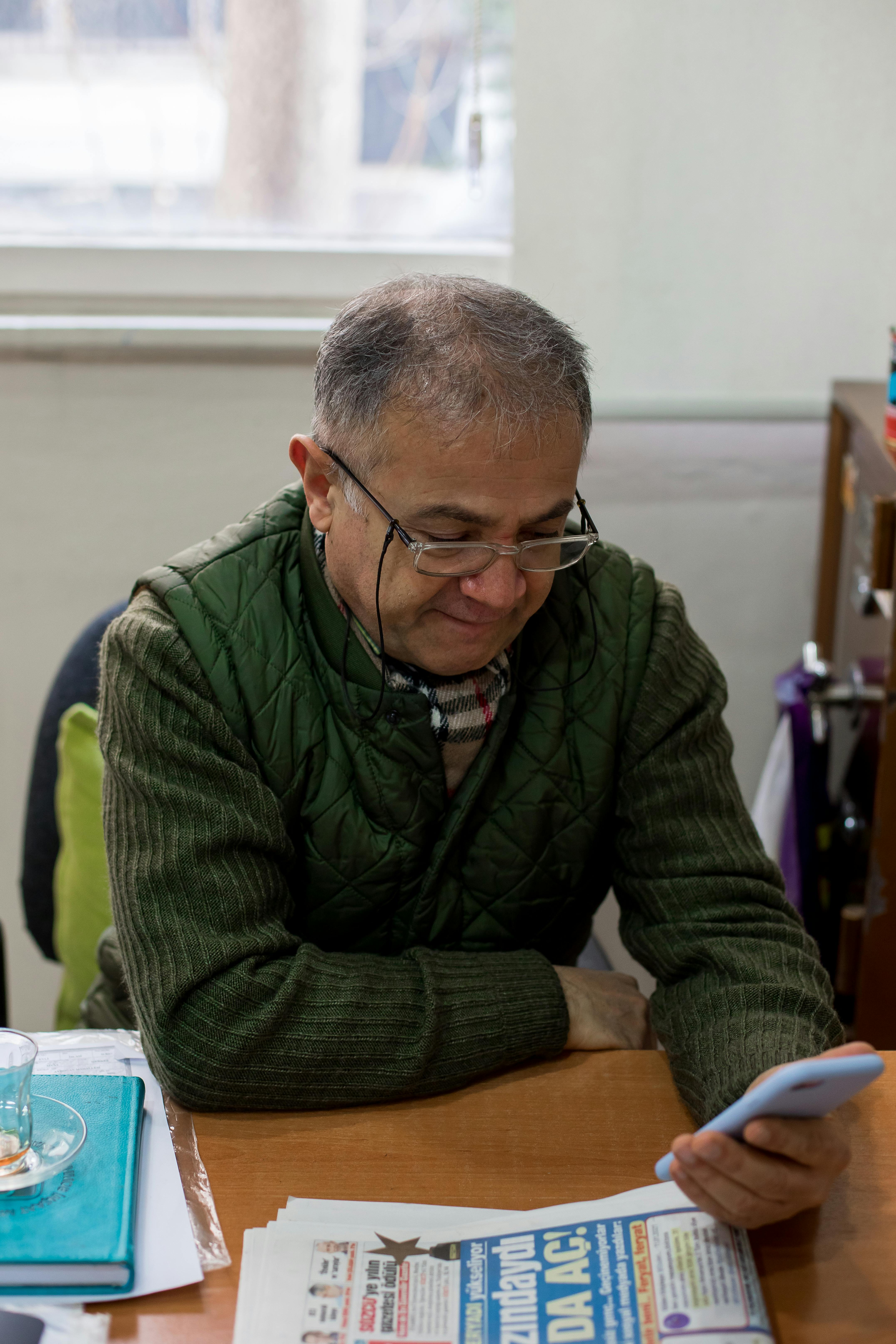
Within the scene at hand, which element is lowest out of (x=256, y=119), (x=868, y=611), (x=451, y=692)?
(x=868, y=611)

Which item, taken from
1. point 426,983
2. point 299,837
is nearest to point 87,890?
point 299,837

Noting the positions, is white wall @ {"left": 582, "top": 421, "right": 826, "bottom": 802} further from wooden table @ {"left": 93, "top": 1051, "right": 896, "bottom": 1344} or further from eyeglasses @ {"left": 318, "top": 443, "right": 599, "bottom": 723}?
wooden table @ {"left": 93, "top": 1051, "right": 896, "bottom": 1344}

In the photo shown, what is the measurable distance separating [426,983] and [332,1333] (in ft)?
1.13

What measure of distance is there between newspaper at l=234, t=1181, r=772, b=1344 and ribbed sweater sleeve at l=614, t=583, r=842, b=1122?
0.17m

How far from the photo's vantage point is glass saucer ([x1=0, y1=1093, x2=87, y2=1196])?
93 cm

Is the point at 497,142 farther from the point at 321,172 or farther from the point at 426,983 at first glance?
the point at 426,983

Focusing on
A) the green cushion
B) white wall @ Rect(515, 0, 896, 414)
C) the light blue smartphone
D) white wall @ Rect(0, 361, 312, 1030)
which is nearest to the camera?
the light blue smartphone

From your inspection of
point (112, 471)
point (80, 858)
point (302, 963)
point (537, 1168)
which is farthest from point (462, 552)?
point (112, 471)

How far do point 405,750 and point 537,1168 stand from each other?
42 centimetres

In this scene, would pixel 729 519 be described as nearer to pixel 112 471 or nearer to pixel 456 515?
pixel 112 471

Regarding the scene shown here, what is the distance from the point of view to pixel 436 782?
1272mm

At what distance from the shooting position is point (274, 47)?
2.18 m

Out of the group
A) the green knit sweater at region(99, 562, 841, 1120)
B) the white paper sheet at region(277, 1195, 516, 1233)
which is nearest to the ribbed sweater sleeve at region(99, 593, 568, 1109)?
the green knit sweater at region(99, 562, 841, 1120)

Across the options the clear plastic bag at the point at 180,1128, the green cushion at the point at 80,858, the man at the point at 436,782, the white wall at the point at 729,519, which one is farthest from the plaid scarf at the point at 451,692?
the white wall at the point at 729,519
